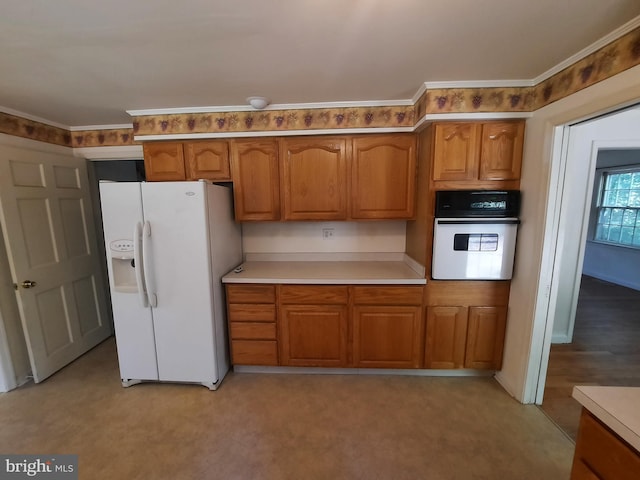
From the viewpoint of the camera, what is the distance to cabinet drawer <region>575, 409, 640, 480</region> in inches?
30.3

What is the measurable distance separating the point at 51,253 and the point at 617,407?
3656 mm

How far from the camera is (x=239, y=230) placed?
107 inches

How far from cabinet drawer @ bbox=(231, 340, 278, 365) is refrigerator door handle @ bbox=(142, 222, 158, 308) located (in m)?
0.76

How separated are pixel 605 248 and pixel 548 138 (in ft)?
16.5

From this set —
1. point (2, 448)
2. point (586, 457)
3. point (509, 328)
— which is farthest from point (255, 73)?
point (2, 448)

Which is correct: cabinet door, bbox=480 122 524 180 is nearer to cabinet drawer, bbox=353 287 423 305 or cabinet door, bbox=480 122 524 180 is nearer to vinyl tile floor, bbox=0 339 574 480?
cabinet drawer, bbox=353 287 423 305

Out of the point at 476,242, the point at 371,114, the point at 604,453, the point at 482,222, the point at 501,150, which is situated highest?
the point at 371,114

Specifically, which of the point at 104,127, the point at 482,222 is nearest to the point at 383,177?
the point at 482,222

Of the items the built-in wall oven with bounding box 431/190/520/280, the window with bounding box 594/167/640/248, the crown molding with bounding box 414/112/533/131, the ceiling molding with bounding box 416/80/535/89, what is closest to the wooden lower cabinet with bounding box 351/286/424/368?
the built-in wall oven with bounding box 431/190/520/280

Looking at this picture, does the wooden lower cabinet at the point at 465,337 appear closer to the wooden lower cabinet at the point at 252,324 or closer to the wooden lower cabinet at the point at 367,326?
the wooden lower cabinet at the point at 367,326

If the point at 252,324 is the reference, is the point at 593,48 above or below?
above

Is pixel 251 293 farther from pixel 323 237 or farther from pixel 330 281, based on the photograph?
pixel 323 237

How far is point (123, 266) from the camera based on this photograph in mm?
2129

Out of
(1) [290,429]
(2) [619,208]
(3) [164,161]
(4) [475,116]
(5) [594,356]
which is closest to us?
(1) [290,429]
